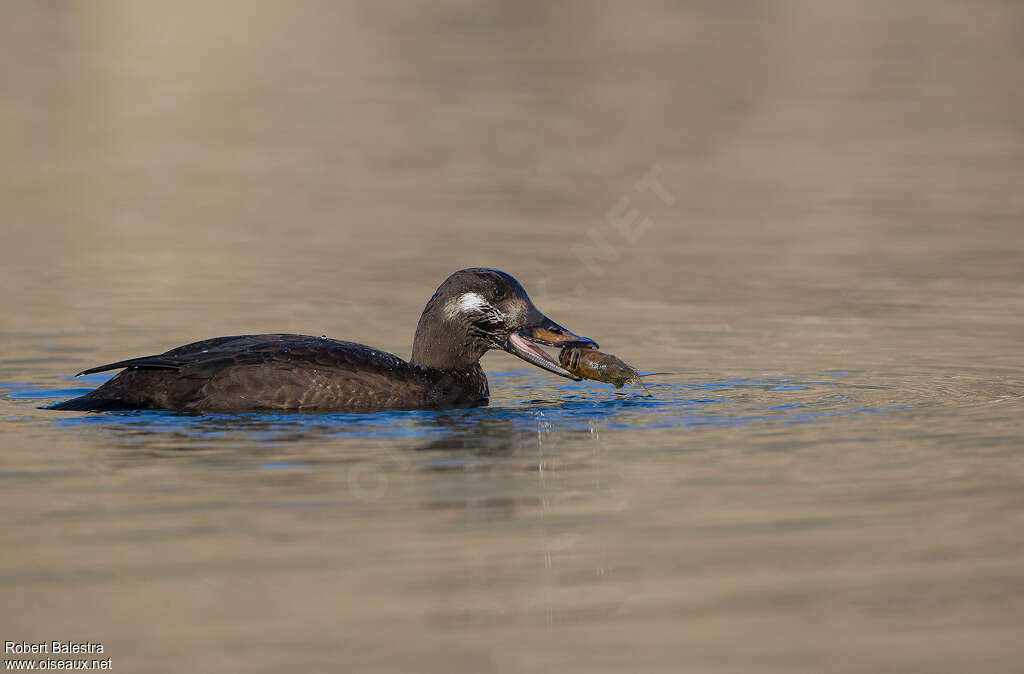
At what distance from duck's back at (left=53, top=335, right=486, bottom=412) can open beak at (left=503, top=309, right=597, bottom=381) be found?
1.01 meters

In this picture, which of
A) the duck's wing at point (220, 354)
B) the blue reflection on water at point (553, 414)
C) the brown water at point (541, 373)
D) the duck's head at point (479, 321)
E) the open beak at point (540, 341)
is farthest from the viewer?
the duck's head at point (479, 321)

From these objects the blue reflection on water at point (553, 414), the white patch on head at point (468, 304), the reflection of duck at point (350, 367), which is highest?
the white patch on head at point (468, 304)

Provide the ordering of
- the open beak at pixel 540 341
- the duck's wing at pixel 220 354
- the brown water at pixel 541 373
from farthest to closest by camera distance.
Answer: the open beak at pixel 540 341 → the duck's wing at pixel 220 354 → the brown water at pixel 541 373

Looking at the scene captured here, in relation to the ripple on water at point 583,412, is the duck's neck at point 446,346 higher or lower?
higher

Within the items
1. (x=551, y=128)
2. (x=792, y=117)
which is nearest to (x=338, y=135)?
(x=551, y=128)

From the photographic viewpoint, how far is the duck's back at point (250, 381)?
966 cm

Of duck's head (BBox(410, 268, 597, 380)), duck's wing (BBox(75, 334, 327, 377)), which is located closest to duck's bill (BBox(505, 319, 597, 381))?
duck's head (BBox(410, 268, 597, 380))

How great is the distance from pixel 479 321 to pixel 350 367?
1.06 metres

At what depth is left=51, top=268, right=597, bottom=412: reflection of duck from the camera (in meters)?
9.68

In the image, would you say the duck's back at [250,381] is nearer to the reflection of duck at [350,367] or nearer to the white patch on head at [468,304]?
the reflection of duck at [350,367]

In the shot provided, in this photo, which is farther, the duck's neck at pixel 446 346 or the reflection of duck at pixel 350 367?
the duck's neck at pixel 446 346

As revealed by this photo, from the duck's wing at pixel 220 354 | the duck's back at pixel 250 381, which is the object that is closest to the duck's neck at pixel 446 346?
the duck's back at pixel 250 381

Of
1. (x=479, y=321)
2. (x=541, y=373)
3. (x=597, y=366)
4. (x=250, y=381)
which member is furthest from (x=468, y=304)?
(x=541, y=373)

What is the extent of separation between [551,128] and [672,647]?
69.9 ft
